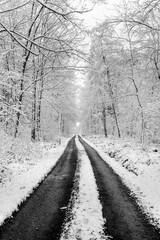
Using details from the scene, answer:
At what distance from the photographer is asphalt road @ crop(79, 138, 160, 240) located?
404cm

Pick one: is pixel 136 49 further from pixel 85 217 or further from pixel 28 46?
pixel 85 217

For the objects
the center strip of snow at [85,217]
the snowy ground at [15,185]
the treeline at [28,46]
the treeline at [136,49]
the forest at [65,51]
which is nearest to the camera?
the center strip of snow at [85,217]

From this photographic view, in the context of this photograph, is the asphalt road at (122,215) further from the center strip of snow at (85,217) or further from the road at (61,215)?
the center strip of snow at (85,217)

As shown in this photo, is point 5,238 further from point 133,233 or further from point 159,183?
point 159,183

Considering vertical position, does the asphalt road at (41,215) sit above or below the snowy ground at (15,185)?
below

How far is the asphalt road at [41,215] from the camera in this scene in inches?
157

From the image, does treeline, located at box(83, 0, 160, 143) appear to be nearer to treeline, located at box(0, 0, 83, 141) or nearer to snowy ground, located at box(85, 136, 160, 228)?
treeline, located at box(0, 0, 83, 141)

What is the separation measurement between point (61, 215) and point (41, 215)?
0.51m

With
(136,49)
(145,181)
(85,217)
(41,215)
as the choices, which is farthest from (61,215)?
(136,49)

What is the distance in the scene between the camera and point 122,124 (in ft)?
106

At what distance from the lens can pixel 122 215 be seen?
16.1 ft

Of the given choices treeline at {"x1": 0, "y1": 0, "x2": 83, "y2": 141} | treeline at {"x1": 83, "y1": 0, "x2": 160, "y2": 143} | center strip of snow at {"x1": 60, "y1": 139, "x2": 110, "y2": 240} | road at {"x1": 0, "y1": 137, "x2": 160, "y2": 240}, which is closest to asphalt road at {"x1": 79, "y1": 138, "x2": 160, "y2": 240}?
road at {"x1": 0, "y1": 137, "x2": 160, "y2": 240}

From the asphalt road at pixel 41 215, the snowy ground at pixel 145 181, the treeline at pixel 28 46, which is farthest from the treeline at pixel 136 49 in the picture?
the asphalt road at pixel 41 215

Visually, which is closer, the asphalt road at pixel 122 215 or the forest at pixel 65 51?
the asphalt road at pixel 122 215
